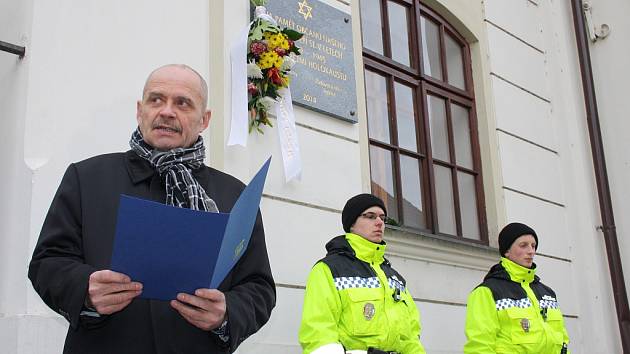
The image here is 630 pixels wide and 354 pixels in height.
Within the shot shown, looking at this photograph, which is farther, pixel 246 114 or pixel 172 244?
pixel 246 114

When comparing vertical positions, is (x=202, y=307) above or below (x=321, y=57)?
below

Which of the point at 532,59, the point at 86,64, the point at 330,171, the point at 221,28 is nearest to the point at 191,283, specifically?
the point at 86,64

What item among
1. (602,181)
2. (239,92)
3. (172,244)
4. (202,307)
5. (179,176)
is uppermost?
(602,181)

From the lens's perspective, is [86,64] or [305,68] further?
[305,68]

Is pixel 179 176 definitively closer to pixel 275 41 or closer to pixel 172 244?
pixel 172 244

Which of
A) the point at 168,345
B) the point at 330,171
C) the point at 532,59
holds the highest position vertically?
the point at 532,59

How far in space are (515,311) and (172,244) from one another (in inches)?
138

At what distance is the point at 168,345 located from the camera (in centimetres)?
202

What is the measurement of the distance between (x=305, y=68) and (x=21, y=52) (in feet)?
6.58

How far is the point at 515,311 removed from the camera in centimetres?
489

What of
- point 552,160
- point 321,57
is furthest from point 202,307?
point 552,160

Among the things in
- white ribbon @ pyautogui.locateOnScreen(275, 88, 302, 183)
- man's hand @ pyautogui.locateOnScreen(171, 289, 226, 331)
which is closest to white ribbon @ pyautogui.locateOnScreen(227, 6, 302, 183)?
A: white ribbon @ pyautogui.locateOnScreen(275, 88, 302, 183)

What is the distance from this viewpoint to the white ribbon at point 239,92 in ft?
14.4

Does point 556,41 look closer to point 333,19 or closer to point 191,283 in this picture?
point 333,19
